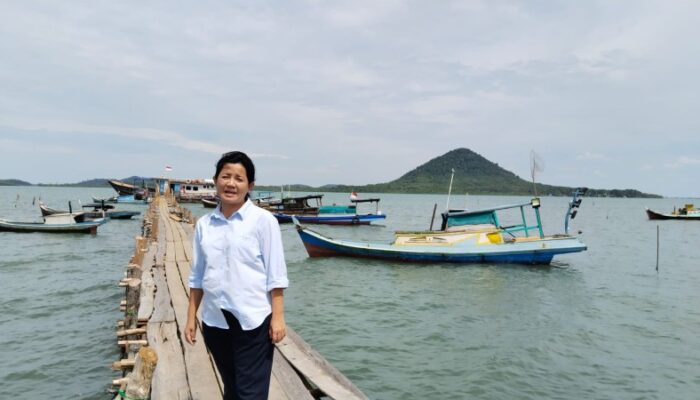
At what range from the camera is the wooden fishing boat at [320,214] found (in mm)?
40719

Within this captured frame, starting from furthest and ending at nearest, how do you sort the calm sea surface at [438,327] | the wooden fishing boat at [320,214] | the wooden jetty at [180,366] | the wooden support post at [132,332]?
the wooden fishing boat at [320,214], the calm sea surface at [438,327], the wooden support post at [132,332], the wooden jetty at [180,366]

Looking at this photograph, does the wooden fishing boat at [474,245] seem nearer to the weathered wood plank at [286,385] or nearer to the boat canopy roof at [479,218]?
the boat canopy roof at [479,218]

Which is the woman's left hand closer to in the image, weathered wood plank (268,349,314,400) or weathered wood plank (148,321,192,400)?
weathered wood plank (268,349,314,400)

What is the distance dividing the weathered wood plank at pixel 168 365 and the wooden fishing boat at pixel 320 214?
33.5 m

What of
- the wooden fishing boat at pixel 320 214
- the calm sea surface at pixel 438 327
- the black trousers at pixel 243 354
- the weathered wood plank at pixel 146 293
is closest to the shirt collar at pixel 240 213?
the black trousers at pixel 243 354

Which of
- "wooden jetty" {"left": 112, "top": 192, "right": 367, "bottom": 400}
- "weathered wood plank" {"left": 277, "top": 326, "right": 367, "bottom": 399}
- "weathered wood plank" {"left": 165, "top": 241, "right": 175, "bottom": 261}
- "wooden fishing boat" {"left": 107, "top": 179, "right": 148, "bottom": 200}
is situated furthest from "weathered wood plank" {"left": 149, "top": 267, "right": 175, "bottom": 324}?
"wooden fishing boat" {"left": 107, "top": 179, "right": 148, "bottom": 200}

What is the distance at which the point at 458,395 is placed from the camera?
731cm

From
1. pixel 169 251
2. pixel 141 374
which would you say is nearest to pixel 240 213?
pixel 141 374

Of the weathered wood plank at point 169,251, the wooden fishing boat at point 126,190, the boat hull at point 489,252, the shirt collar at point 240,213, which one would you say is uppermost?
the wooden fishing boat at point 126,190

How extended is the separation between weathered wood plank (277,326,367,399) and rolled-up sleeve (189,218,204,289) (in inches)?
77.0

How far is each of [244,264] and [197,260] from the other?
0.41 metres

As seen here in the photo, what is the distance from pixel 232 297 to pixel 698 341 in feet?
39.8

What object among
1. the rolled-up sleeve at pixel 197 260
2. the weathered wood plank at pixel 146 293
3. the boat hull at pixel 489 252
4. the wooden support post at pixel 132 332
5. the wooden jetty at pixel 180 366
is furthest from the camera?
the boat hull at pixel 489 252

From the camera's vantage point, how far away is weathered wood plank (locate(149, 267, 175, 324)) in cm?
638
